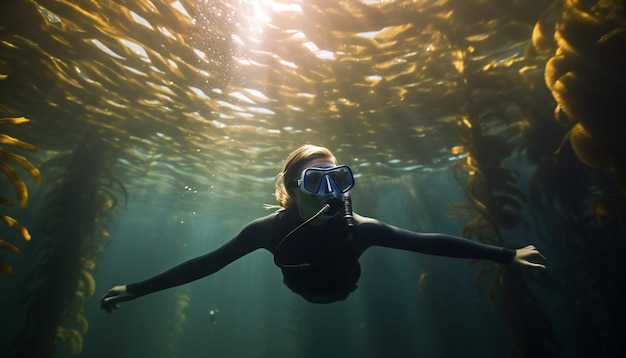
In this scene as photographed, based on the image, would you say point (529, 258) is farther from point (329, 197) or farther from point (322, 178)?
point (322, 178)

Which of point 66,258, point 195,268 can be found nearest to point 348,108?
point 195,268

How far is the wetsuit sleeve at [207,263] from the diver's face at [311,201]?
1.82ft

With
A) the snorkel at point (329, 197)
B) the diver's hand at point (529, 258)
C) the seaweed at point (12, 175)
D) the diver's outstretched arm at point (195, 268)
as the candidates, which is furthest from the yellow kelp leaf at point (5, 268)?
the diver's hand at point (529, 258)

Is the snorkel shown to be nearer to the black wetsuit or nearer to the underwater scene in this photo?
the black wetsuit

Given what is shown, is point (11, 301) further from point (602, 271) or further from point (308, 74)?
point (602, 271)

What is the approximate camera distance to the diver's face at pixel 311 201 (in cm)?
295

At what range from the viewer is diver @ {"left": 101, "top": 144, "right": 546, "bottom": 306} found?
291 cm

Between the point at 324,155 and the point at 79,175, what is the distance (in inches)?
437

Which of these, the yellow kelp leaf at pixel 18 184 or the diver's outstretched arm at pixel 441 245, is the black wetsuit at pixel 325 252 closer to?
the diver's outstretched arm at pixel 441 245

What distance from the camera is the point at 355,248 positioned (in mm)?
3080

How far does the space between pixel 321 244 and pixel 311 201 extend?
0.46 metres

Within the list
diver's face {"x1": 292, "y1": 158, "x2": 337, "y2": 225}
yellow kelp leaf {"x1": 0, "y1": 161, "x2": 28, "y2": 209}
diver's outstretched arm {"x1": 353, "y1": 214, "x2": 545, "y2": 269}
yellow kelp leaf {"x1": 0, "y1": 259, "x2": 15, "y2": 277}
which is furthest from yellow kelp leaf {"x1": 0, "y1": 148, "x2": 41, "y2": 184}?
diver's outstretched arm {"x1": 353, "y1": 214, "x2": 545, "y2": 269}

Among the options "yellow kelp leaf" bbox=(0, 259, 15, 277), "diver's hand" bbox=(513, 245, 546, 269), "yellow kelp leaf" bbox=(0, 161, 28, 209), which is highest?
"yellow kelp leaf" bbox=(0, 161, 28, 209)

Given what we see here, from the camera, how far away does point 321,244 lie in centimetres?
293
